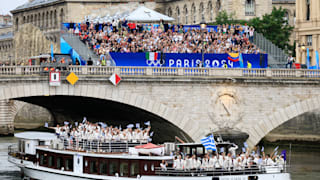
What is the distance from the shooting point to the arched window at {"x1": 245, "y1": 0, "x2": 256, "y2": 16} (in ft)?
405

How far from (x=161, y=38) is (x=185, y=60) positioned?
5.46 m

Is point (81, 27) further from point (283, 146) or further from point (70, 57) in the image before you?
point (283, 146)

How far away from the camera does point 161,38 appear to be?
273ft

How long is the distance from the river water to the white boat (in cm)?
341

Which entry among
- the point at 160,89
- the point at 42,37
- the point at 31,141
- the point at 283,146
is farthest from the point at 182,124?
the point at 42,37

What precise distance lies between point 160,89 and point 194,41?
1267 centimetres

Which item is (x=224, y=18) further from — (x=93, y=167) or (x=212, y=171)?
(x=212, y=171)

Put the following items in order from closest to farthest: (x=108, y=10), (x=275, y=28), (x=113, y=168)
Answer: (x=113, y=168)
(x=275, y=28)
(x=108, y=10)

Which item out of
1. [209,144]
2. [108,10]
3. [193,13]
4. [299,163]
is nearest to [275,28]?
[193,13]

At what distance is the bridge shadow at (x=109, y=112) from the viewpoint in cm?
7325

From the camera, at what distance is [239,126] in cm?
7244

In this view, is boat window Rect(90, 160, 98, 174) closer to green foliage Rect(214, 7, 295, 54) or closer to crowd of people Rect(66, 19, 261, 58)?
crowd of people Rect(66, 19, 261, 58)

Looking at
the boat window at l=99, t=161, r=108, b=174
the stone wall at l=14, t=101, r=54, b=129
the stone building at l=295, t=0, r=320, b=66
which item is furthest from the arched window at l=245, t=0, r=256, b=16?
the boat window at l=99, t=161, r=108, b=174

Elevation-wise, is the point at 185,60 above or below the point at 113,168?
above
